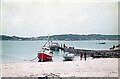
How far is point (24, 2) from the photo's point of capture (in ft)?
8.73

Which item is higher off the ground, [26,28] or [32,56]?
[26,28]

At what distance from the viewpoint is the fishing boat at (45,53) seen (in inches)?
107

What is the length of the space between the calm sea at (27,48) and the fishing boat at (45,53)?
48mm

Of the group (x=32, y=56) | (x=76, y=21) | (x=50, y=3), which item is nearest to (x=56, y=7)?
(x=50, y=3)

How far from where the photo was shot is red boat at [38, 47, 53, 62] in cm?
273

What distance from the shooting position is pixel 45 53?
108 inches

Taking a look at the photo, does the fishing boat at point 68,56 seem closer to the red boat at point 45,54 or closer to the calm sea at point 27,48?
the calm sea at point 27,48

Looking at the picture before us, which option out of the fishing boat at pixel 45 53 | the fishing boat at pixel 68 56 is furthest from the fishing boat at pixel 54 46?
the fishing boat at pixel 68 56

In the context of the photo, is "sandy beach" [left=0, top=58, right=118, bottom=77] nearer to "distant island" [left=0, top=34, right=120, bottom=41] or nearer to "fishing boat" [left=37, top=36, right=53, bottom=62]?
"fishing boat" [left=37, top=36, right=53, bottom=62]

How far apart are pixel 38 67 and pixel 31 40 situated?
386 mm

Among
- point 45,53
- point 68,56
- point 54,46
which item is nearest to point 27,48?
point 45,53

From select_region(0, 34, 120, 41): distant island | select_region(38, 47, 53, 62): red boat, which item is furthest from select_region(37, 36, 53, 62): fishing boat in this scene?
select_region(0, 34, 120, 41): distant island

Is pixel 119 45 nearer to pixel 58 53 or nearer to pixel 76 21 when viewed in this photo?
pixel 76 21

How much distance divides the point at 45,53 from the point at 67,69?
38cm
